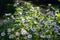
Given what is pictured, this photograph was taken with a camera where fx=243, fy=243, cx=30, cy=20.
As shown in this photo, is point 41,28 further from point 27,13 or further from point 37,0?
point 37,0

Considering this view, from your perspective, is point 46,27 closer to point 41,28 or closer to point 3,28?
point 41,28

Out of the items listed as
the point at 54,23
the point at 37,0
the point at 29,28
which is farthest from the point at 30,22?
the point at 37,0

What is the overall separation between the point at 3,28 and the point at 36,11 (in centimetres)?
85

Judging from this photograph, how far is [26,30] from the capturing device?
4617 millimetres

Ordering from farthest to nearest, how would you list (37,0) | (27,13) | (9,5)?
1. (37,0)
2. (9,5)
3. (27,13)

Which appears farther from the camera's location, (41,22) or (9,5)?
(9,5)

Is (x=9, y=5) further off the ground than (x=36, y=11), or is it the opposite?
(x=36, y=11)

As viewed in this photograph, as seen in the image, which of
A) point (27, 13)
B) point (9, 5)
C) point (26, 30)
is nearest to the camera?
point (26, 30)

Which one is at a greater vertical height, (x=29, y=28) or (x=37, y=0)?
(x=29, y=28)

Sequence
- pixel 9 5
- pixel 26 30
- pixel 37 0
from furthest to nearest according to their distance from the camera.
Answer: pixel 37 0 < pixel 9 5 < pixel 26 30

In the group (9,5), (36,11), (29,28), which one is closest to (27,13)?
(36,11)

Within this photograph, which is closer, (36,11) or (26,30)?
(26,30)

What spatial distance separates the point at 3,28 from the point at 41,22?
765 mm

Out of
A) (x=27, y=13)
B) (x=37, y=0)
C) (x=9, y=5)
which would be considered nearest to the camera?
(x=27, y=13)
